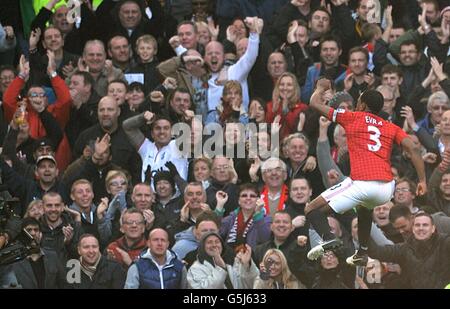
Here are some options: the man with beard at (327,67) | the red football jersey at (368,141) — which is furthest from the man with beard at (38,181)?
the red football jersey at (368,141)

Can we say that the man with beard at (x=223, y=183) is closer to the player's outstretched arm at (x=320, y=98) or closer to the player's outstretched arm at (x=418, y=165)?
the player's outstretched arm at (x=320, y=98)

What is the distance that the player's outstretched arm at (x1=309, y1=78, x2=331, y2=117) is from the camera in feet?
75.6

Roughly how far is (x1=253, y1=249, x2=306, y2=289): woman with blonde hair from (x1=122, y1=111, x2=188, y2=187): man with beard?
1856 mm

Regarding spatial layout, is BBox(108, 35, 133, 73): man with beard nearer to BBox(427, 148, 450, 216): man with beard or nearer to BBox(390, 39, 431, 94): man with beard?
BBox(390, 39, 431, 94): man with beard

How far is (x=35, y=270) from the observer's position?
83.6 feet

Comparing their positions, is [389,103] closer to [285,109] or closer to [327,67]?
[327,67]

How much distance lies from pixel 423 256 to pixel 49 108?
5525 millimetres

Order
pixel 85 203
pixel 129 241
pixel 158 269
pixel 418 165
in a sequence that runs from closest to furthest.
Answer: pixel 418 165 < pixel 158 269 < pixel 129 241 < pixel 85 203

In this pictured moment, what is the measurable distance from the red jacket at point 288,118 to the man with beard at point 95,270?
294cm

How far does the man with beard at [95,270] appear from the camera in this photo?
995 inches

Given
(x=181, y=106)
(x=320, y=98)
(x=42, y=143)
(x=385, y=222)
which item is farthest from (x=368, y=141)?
(x=42, y=143)

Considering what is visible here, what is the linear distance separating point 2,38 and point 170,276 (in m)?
4.59

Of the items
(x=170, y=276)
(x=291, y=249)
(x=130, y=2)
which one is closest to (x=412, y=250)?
(x=291, y=249)
